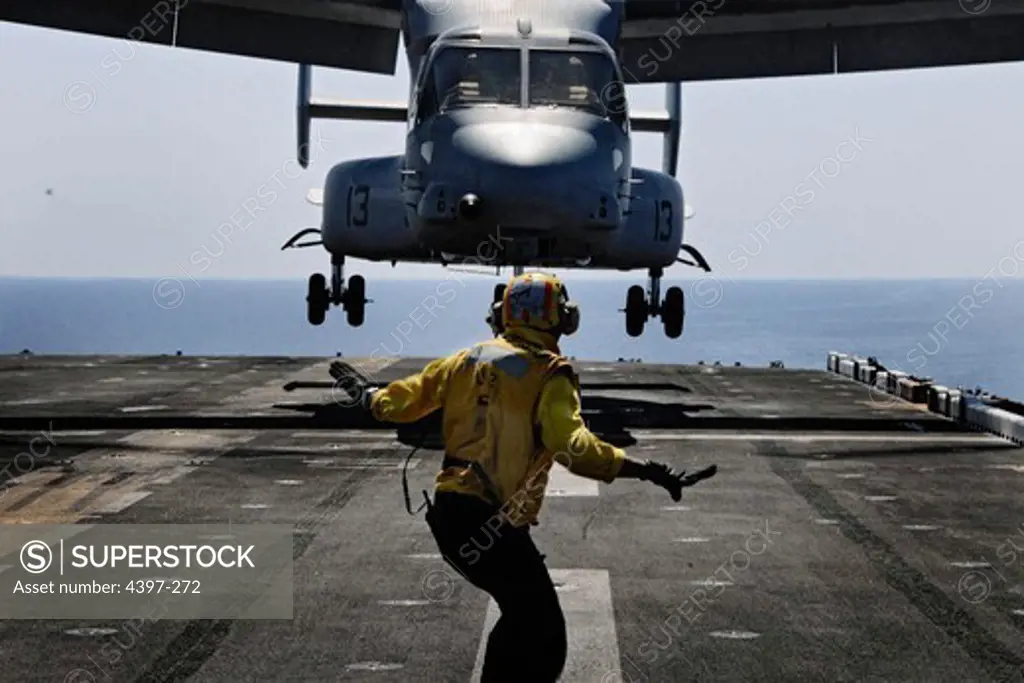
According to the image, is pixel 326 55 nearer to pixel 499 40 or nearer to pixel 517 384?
pixel 499 40

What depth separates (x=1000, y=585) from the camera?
11.4 m

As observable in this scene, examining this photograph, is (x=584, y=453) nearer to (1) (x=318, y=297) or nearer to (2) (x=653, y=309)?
(2) (x=653, y=309)

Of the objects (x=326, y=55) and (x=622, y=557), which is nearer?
(x=622, y=557)

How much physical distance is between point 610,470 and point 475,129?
14.3 m

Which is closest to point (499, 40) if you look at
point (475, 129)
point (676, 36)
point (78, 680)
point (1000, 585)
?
point (475, 129)

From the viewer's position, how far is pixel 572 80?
22.2 metres

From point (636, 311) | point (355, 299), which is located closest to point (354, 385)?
point (355, 299)

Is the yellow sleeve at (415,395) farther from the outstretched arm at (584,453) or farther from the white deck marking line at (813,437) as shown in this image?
the white deck marking line at (813,437)

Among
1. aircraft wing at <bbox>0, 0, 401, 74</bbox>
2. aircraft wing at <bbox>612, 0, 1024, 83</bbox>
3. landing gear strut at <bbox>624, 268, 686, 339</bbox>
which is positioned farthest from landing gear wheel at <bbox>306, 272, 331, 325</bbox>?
aircraft wing at <bbox>612, 0, 1024, 83</bbox>

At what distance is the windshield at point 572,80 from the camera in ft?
71.9

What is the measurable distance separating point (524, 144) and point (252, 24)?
1314cm

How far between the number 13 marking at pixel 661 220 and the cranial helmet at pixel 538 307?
1847 cm

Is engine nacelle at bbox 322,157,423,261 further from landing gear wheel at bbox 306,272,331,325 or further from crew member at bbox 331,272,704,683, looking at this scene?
crew member at bbox 331,272,704,683

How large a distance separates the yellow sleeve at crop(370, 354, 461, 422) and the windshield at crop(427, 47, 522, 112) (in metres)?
14.3
